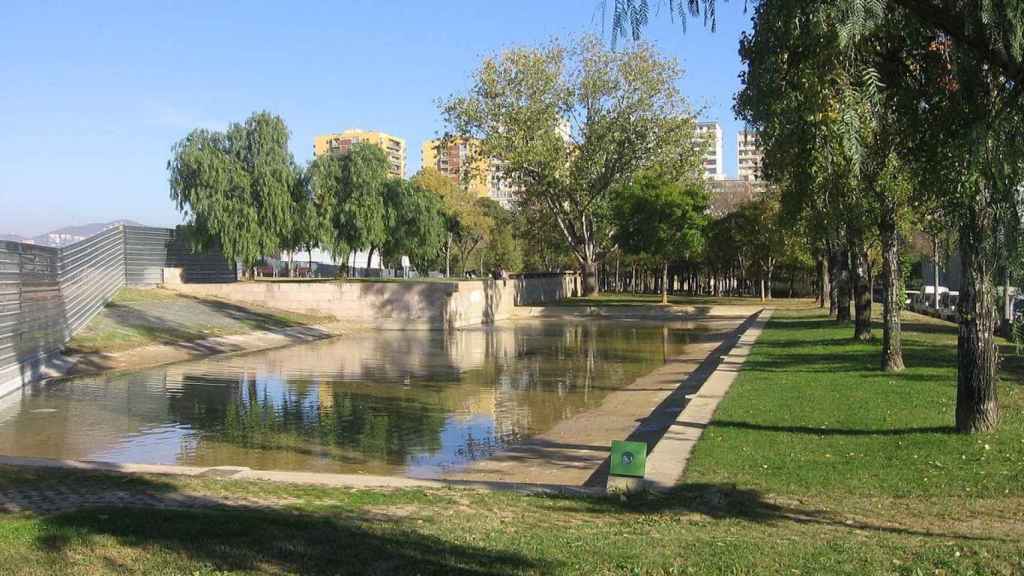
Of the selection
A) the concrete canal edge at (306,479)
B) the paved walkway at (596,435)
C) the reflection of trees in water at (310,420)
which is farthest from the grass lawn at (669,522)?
the reflection of trees in water at (310,420)

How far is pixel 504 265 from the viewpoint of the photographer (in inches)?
3880

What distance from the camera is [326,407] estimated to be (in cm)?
1861

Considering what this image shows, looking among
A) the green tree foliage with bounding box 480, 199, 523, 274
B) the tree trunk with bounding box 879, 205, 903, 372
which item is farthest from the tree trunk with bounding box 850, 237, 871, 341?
the green tree foliage with bounding box 480, 199, 523, 274

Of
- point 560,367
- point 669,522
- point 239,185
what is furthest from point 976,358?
point 239,185

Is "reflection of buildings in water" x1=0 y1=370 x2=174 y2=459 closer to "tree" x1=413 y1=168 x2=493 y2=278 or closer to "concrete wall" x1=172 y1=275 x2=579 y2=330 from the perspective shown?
"concrete wall" x1=172 y1=275 x2=579 y2=330

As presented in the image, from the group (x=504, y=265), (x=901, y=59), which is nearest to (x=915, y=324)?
(x=901, y=59)

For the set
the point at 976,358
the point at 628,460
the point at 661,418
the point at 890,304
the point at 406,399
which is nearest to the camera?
the point at 628,460

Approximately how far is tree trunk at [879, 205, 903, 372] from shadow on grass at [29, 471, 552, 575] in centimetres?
1381

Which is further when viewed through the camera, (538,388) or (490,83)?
(490,83)

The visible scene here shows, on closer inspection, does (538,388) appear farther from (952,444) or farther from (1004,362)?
(952,444)

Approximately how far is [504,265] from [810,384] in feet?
266

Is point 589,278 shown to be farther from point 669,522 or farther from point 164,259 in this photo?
point 669,522

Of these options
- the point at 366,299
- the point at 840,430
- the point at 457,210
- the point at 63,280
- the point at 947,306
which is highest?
the point at 457,210

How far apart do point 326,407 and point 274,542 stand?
11.9 meters
